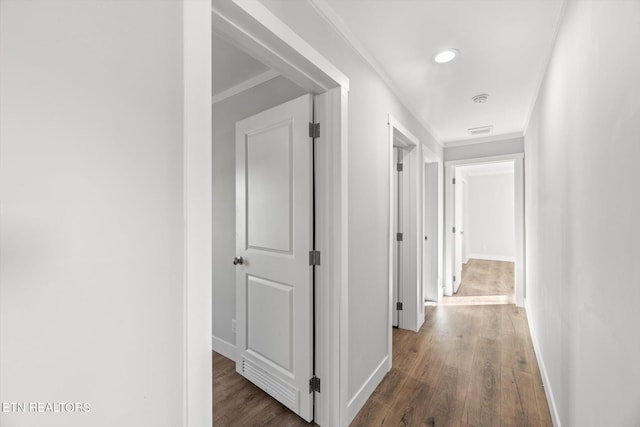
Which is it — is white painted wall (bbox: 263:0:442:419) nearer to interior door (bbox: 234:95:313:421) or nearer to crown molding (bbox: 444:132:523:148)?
interior door (bbox: 234:95:313:421)

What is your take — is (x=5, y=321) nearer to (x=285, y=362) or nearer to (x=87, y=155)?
(x=87, y=155)

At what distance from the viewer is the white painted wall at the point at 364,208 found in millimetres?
1669

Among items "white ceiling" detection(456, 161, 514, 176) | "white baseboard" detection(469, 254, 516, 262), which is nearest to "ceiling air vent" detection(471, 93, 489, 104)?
"white ceiling" detection(456, 161, 514, 176)

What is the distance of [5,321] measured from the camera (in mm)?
564

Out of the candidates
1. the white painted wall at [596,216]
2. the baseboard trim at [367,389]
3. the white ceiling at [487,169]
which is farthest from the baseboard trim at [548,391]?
the white ceiling at [487,169]

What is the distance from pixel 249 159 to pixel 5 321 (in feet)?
5.34

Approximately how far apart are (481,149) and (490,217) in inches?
176

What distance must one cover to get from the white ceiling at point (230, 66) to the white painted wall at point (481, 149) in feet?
11.0

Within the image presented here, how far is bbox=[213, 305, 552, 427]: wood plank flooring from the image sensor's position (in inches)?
68.6

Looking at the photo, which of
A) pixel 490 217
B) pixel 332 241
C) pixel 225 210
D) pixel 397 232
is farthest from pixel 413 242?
pixel 490 217

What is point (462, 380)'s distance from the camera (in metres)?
2.14

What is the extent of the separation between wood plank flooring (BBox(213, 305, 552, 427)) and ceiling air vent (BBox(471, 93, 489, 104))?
2.37m

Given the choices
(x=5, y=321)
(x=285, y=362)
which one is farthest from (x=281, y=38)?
(x=285, y=362)

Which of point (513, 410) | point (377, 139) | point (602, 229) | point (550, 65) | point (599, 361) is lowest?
point (513, 410)
